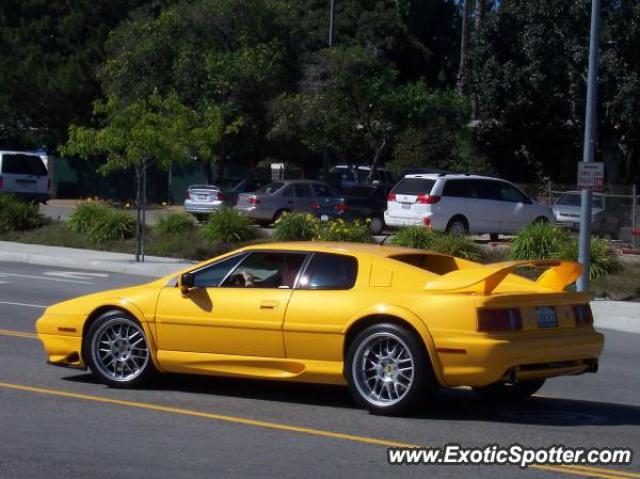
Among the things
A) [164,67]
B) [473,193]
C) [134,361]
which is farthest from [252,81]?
[134,361]

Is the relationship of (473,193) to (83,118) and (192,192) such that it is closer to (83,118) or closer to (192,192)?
(192,192)

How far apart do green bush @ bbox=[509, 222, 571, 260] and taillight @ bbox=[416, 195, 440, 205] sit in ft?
15.5

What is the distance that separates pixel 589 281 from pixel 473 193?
8.54 metres

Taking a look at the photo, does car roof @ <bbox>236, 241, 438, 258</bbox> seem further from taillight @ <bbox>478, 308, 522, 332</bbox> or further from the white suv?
the white suv

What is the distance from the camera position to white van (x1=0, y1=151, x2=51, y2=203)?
35.6 metres

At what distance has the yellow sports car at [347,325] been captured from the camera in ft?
29.1

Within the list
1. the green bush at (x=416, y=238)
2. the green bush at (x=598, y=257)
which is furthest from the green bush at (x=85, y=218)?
the green bush at (x=598, y=257)

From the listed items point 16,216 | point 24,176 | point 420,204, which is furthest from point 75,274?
point 24,176

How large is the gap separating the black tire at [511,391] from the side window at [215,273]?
242 cm

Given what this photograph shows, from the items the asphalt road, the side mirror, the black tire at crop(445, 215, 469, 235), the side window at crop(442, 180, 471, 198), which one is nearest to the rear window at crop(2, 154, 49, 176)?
the side window at crop(442, 180, 471, 198)

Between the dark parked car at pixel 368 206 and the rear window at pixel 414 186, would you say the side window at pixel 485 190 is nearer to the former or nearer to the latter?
the rear window at pixel 414 186

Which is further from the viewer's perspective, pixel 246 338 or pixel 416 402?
pixel 246 338

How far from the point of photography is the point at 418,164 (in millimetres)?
49875

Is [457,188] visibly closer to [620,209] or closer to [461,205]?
[461,205]
